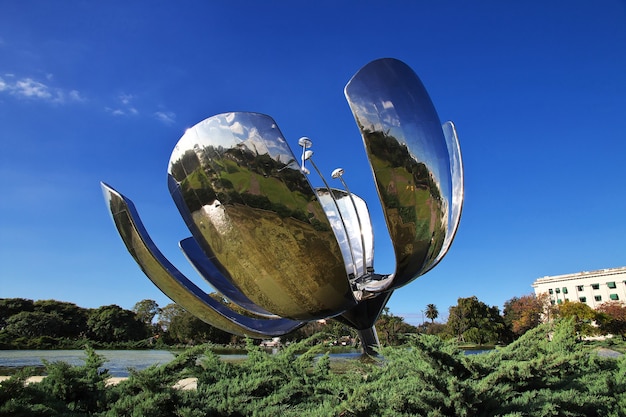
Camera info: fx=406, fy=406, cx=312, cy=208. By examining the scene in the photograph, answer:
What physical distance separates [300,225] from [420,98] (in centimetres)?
242

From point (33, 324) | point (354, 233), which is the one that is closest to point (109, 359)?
point (354, 233)

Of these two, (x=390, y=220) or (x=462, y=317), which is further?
(x=462, y=317)

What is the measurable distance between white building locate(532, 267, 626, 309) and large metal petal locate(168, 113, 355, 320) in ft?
180

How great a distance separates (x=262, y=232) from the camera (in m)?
5.39

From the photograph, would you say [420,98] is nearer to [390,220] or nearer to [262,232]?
[390,220]

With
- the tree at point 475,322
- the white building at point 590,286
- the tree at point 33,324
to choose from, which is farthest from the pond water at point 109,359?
the white building at point 590,286

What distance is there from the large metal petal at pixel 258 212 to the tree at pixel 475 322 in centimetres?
3449

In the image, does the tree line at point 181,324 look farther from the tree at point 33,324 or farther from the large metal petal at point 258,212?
the large metal petal at point 258,212

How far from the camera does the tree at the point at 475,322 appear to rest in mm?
36281

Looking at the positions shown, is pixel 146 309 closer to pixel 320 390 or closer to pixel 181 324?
pixel 181 324

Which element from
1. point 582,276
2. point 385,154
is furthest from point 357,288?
point 582,276

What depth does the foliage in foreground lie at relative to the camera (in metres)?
2.95

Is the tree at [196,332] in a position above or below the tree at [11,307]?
below

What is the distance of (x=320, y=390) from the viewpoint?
147 inches
